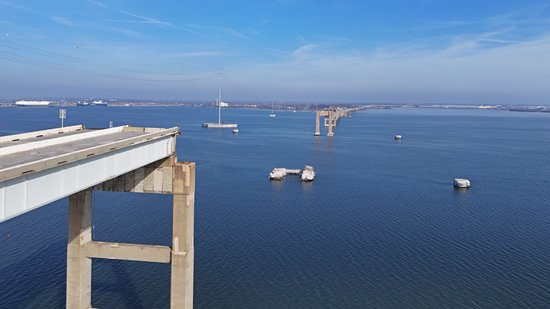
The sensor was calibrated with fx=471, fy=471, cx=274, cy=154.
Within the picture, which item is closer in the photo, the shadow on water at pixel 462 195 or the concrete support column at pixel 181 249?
the concrete support column at pixel 181 249

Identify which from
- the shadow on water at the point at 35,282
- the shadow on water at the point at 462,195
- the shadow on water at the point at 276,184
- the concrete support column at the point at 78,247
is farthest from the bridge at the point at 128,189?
the shadow on water at the point at 462,195

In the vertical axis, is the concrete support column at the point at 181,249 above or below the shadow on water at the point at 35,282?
above

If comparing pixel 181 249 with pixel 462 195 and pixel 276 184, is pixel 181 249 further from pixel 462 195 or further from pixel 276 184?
pixel 462 195

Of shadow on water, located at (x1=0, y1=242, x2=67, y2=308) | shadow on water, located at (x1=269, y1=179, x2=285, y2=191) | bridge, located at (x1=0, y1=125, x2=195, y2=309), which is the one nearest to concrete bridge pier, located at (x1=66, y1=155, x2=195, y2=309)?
bridge, located at (x1=0, y1=125, x2=195, y2=309)

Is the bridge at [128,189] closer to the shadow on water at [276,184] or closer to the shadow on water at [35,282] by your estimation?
the shadow on water at [35,282]

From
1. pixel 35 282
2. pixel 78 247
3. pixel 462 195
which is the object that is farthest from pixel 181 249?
pixel 462 195

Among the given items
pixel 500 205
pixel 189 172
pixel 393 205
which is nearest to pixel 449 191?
pixel 500 205

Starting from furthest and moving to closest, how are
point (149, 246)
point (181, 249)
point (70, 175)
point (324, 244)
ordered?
point (324, 244)
point (149, 246)
point (181, 249)
point (70, 175)

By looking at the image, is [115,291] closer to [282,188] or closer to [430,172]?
[282,188]

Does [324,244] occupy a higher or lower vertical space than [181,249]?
lower
